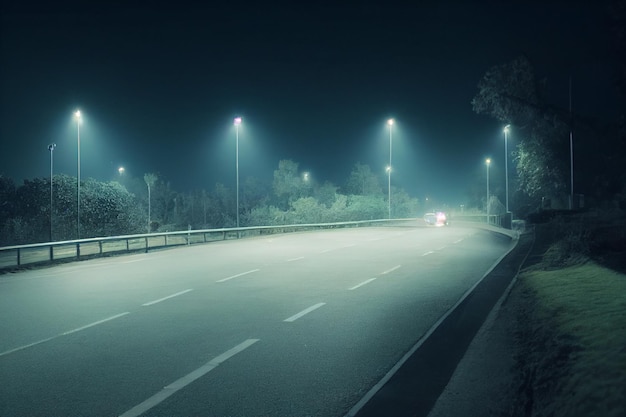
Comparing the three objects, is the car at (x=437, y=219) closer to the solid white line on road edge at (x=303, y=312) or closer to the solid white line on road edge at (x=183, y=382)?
the solid white line on road edge at (x=303, y=312)

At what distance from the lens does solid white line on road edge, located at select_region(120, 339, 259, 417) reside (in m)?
5.16

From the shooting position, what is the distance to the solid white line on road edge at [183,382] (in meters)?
5.16

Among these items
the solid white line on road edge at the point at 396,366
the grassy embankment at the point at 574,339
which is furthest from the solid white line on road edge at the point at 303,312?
the grassy embankment at the point at 574,339

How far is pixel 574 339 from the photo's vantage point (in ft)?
20.1

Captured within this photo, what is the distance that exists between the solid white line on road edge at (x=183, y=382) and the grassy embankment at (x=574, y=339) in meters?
3.48

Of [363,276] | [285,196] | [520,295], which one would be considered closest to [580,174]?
[363,276]

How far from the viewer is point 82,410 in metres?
5.16

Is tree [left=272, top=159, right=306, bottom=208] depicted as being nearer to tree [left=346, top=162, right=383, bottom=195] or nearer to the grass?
tree [left=346, top=162, right=383, bottom=195]

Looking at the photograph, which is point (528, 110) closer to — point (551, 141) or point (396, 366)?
point (551, 141)

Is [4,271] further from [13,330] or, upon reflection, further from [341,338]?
[341,338]

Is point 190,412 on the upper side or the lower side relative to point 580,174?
lower

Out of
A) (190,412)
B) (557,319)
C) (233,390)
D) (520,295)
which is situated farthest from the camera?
(520,295)

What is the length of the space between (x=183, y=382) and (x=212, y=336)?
2.25 meters

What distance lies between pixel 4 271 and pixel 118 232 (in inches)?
970
